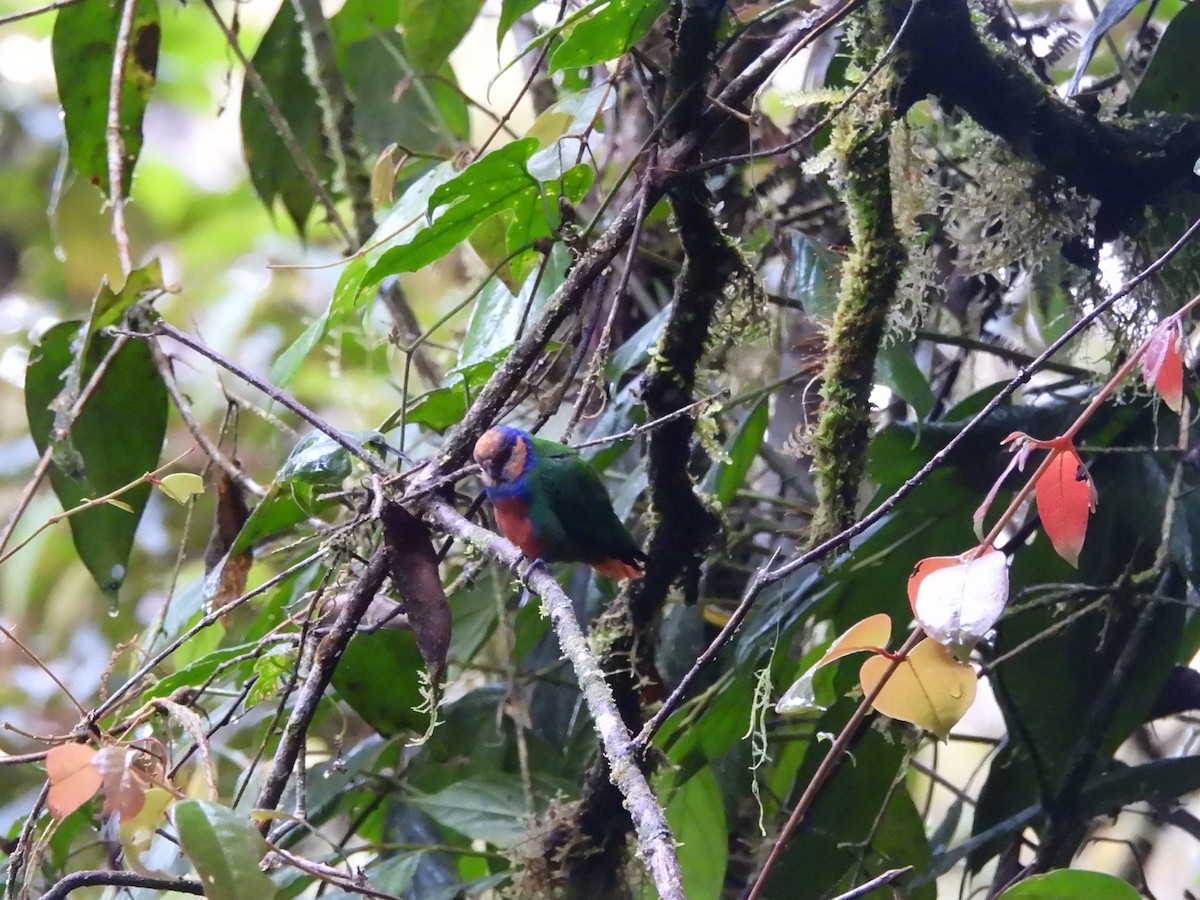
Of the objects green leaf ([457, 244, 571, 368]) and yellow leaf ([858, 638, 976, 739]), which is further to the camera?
green leaf ([457, 244, 571, 368])

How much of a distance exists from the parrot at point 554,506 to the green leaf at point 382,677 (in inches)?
14.0

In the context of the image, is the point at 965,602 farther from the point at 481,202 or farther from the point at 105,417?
the point at 105,417

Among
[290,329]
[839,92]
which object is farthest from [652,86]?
[290,329]

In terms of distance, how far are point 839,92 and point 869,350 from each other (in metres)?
0.40

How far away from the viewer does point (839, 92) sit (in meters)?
1.62

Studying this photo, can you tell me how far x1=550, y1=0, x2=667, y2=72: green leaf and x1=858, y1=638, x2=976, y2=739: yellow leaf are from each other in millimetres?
905

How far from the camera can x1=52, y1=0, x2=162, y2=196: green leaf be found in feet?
7.21

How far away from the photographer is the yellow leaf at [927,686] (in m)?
0.88

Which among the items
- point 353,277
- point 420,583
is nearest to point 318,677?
point 420,583

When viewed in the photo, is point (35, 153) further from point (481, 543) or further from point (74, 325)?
point (481, 543)

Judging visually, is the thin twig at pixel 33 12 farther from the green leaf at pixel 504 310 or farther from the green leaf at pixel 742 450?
the green leaf at pixel 742 450

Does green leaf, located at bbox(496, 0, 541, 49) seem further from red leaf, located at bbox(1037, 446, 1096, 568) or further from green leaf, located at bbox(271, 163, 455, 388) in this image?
red leaf, located at bbox(1037, 446, 1096, 568)

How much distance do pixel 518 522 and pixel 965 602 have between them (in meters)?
1.46

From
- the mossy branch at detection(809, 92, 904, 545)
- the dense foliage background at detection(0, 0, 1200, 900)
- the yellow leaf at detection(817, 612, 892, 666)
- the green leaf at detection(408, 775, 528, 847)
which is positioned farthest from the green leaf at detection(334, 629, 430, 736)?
the yellow leaf at detection(817, 612, 892, 666)
